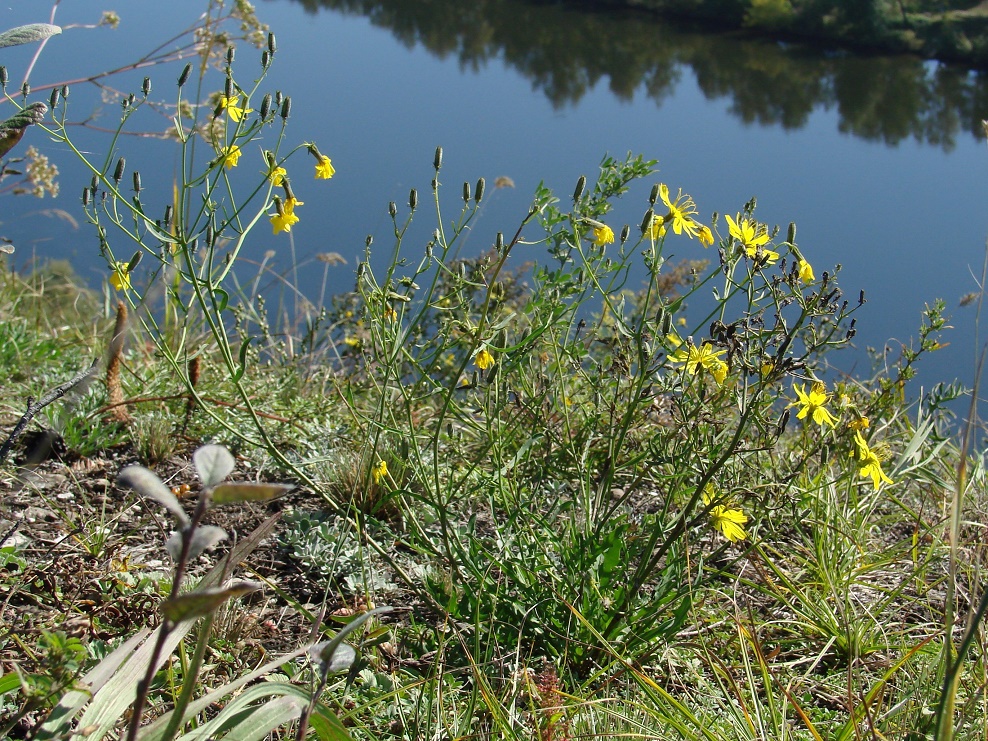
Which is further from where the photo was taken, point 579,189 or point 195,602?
point 579,189

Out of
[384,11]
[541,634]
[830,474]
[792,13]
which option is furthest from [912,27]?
[541,634]

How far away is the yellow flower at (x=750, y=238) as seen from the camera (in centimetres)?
151

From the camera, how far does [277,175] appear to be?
1.63 m

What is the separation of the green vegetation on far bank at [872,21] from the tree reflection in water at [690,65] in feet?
1.50

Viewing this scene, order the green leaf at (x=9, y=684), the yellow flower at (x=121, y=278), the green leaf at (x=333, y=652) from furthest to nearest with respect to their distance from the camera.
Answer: the yellow flower at (x=121, y=278) < the green leaf at (x=9, y=684) < the green leaf at (x=333, y=652)

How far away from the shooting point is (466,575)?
6.31 feet

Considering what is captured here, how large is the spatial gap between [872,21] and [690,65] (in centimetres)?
466

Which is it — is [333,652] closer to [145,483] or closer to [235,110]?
[145,483]

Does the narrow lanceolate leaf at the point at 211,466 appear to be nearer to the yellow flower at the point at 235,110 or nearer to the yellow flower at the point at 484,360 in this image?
the yellow flower at the point at 484,360

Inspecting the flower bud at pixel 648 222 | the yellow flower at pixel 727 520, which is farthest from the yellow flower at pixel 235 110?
the yellow flower at pixel 727 520

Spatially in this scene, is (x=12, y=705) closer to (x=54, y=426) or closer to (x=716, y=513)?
(x=54, y=426)

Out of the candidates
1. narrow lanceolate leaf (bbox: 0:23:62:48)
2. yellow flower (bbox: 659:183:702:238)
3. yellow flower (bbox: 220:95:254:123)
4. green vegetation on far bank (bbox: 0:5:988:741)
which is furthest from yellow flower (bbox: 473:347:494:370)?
narrow lanceolate leaf (bbox: 0:23:62:48)

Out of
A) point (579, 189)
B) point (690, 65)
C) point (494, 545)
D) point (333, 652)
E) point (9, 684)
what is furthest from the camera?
point (690, 65)

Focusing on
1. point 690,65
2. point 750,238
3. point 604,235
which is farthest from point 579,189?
point 690,65
